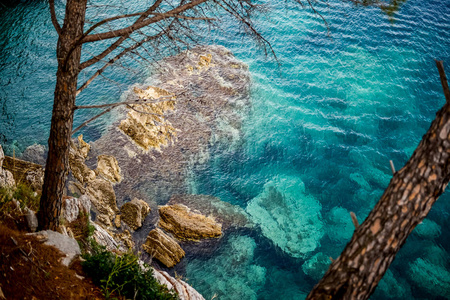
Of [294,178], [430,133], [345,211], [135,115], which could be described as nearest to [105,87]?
[135,115]

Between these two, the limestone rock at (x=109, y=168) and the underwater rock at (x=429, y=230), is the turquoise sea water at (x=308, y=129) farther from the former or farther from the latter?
the limestone rock at (x=109, y=168)

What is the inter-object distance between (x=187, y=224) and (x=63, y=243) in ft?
14.3

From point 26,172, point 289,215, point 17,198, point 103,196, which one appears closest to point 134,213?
point 103,196

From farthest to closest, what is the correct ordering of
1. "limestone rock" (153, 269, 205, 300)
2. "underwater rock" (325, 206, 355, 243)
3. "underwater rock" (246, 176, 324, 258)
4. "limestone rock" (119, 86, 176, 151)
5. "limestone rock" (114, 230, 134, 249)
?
1. "limestone rock" (119, 86, 176, 151)
2. "underwater rock" (325, 206, 355, 243)
3. "underwater rock" (246, 176, 324, 258)
4. "limestone rock" (114, 230, 134, 249)
5. "limestone rock" (153, 269, 205, 300)

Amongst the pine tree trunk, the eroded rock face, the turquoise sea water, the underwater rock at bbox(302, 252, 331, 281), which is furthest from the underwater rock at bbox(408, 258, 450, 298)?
the pine tree trunk

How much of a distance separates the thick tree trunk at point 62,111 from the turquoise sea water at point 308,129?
14.9ft

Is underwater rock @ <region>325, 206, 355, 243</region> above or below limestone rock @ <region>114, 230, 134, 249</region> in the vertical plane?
above

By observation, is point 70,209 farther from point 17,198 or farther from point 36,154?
point 36,154

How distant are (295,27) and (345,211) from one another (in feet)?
36.2

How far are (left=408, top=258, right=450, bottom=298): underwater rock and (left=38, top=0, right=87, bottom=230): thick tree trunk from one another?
31.8 ft

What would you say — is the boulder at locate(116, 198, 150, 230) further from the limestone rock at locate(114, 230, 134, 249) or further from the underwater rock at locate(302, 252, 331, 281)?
the underwater rock at locate(302, 252, 331, 281)

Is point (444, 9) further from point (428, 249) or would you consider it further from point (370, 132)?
point (428, 249)

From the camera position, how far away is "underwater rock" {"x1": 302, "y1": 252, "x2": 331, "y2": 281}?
8.89 m

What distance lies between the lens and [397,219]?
3062 mm
